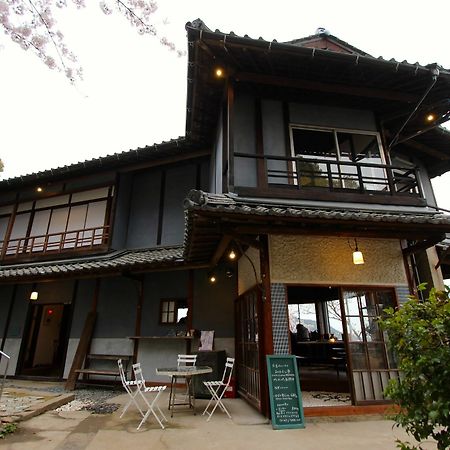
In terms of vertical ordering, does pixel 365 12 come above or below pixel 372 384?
above

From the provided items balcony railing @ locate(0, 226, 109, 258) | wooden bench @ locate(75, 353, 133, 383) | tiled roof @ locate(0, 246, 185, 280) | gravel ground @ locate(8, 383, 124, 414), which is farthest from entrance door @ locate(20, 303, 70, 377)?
balcony railing @ locate(0, 226, 109, 258)

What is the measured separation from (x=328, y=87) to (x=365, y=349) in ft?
15.2

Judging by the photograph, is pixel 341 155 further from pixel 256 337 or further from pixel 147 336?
pixel 147 336

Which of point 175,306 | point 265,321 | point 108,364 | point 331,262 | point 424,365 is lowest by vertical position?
point 108,364

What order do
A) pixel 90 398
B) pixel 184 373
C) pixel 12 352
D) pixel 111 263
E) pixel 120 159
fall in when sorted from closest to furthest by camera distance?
pixel 184 373, pixel 90 398, pixel 111 263, pixel 12 352, pixel 120 159

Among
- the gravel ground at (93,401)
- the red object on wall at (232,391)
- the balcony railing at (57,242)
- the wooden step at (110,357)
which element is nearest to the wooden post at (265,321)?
the red object on wall at (232,391)

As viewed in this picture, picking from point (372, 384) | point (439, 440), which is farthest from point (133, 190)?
point (439, 440)

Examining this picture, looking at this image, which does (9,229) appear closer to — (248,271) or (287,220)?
(248,271)

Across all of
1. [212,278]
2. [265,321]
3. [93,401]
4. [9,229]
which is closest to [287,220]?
[265,321]

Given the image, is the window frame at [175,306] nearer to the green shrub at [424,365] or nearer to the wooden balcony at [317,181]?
the wooden balcony at [317,181]

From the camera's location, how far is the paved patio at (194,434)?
346cm

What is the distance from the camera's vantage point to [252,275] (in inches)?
→ 216

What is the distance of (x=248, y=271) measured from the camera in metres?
5.81

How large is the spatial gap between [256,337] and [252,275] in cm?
103
